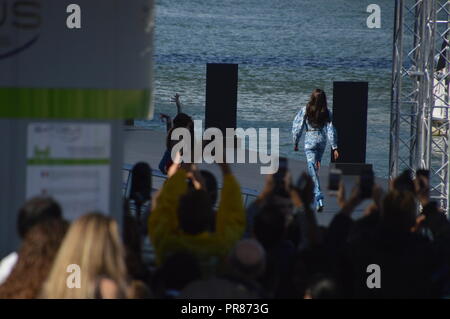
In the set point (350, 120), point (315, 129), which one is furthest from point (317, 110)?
point (350, 120)

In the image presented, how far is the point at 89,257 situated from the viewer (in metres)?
4.33

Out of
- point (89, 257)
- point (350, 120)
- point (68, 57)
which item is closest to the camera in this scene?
point (89, 257)

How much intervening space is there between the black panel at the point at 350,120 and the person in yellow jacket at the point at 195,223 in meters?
9.72

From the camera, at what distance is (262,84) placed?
148 feet

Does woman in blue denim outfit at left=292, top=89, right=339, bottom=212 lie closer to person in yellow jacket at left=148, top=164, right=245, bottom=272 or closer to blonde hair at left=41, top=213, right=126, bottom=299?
person in yellow jacket at left=148, top=164, right=245, bottom=272

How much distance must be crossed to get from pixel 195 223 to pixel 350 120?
34.8 feet

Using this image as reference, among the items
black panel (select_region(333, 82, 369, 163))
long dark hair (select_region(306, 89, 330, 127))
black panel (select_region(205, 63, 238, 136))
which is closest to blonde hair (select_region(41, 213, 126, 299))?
long dark hair (select_region(306, 89, 330, 127))

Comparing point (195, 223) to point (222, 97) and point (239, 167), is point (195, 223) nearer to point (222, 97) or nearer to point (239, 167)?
point (239, 167)

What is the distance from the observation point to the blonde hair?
4340 millimetres

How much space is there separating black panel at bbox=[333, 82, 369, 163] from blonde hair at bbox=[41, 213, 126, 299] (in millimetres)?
11672

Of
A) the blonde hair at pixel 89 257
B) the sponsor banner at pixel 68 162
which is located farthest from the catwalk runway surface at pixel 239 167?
the blonde hair at pixel 89 257

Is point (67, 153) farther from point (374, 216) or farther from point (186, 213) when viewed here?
point (374, 216)
